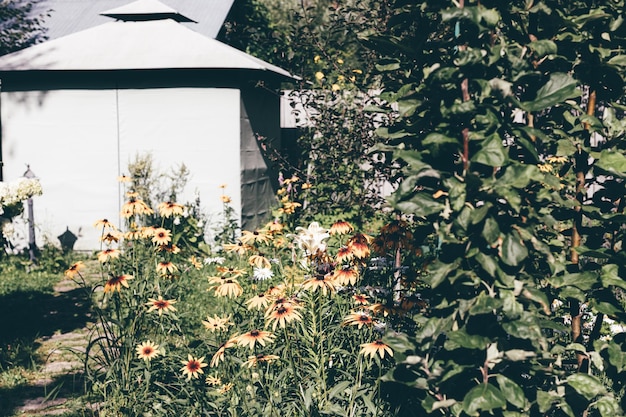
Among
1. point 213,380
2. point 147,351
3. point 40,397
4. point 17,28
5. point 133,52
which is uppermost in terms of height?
point 17,28

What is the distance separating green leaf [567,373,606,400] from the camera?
8.13 feet

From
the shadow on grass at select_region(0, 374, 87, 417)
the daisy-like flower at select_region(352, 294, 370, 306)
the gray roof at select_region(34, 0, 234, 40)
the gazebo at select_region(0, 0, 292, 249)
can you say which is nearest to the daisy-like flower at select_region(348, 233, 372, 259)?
the daisy-like flower at select_region(352, 294, 370, 306)

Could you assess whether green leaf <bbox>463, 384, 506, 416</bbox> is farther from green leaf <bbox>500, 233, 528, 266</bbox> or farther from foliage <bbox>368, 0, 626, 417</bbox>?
green leaf <bbox>500, 233, 528, 266</bbox>

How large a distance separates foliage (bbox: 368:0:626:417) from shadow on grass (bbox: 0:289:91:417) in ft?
8.93

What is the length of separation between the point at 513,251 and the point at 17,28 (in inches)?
454

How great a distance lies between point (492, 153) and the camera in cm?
222

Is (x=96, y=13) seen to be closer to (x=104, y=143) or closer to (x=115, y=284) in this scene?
(x=104, y=143)

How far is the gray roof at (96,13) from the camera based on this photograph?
41.2 feet

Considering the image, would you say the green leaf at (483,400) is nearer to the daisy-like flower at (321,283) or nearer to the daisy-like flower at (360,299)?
the daisy-like flower at (321,283)

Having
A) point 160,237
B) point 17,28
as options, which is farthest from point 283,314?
point 17,28

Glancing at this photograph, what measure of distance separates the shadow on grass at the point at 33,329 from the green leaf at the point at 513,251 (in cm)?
297

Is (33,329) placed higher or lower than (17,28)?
lower

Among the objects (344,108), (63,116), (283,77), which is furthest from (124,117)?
(344,108)

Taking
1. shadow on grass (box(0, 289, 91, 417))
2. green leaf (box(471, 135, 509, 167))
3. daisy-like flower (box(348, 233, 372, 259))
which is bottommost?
shadow on grass (box(0, 289, 91, 417))
